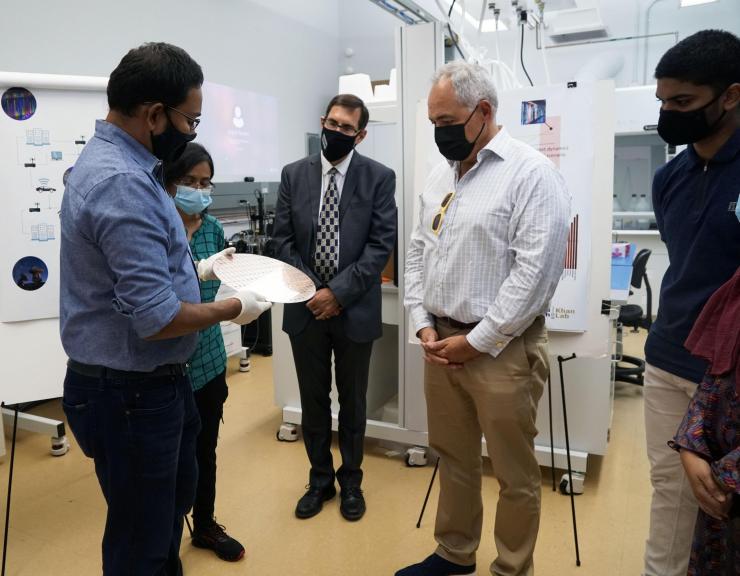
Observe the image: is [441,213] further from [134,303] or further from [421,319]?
[134,303]

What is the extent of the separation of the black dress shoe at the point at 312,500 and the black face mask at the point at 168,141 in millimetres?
1609

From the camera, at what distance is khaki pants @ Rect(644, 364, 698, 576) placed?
1583 mm

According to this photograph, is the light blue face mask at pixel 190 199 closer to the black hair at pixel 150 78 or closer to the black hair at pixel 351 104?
the black hair at pixel 150 78

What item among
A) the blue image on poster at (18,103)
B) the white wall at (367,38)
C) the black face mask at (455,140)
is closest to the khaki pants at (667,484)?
the black face mask at (455,140)

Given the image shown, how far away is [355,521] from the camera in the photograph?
2352 mm

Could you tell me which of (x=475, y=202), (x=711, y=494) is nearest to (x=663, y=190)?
(x=475, y=202)

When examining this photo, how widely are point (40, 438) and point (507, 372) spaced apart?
2.78 metres

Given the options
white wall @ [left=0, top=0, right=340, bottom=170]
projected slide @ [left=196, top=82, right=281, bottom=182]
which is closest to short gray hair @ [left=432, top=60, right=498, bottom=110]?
white wall @ [left=0, top=0, right=340, bottom=170]

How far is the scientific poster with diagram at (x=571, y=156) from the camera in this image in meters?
2.26

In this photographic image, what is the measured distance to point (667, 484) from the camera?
63.7 inches

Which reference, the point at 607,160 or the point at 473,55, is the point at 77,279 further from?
the point at 473,55

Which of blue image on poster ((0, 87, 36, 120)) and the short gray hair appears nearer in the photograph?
the short gray hair

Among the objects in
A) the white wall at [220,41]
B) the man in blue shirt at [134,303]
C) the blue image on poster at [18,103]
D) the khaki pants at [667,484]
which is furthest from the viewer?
the white wall at [220,41]

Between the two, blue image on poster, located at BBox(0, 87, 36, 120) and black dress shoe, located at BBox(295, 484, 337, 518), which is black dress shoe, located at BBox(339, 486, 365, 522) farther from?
blue image on poster, located at BBox(0, 87, 36, 120)
